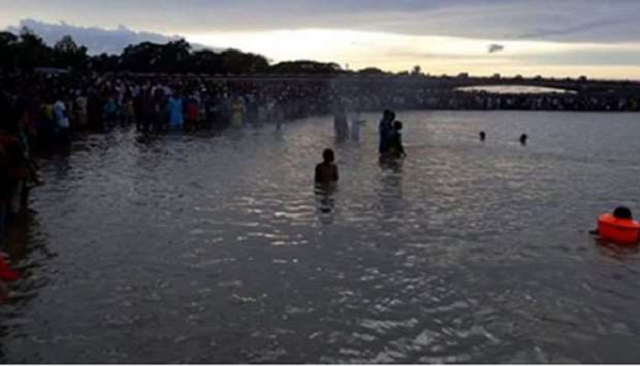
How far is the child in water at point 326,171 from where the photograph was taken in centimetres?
1667

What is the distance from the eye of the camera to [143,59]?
11288 cm

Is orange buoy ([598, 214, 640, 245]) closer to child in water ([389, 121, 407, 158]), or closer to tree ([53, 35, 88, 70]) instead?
child in water ([389, 121, 407, 158])

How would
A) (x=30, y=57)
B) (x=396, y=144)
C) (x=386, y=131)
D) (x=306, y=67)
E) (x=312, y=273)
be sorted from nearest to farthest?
(x=312, y=273), (x=386, y=131), (x=396, y=144), (x=30, y=57), (x=306, y=67)

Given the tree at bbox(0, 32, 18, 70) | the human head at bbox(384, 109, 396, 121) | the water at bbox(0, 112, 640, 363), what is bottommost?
the water at bbox(0, 112, 640, 363)

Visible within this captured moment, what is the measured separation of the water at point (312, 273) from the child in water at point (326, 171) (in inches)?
21.0

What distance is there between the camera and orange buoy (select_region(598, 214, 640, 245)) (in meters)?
11.5

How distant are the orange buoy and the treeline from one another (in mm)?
50282

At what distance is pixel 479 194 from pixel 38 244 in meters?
10.4

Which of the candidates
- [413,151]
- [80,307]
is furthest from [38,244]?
[413,151]

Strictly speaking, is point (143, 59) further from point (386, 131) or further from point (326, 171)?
point (326, 171)

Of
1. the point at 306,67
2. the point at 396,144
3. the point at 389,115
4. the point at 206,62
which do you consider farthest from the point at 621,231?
the point at 306,67

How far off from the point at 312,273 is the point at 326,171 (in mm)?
7829

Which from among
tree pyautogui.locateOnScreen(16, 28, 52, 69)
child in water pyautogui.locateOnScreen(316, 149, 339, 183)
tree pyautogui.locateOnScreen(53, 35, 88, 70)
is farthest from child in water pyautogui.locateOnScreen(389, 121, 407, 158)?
tree pyautogui.locateOnScreen(53, 35, 88, 70)

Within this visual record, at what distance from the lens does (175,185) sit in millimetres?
16344
